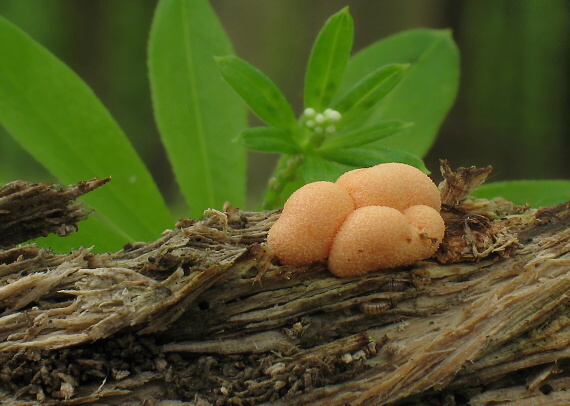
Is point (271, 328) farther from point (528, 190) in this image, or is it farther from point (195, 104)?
point (528, 190)

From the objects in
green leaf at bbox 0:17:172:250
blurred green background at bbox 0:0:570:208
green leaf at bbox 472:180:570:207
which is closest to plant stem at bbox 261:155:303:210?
green leaf at bbox 0:17:172:250

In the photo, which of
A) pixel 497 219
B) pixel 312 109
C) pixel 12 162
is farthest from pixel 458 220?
pixel 12 162

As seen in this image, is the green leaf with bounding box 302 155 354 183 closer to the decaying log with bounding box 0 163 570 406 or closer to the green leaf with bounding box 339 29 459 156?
the decaying log with bounding box 0 163 570 406

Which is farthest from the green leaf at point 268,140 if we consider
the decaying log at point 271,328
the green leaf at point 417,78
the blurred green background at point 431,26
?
the blurred green background at point 431,26

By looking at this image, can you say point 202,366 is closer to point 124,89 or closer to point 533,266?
point 533,266

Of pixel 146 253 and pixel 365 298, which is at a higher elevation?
pixel 146 253

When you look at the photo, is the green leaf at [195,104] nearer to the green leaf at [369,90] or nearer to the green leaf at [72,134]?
the green leaf at [72,134]
